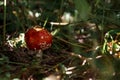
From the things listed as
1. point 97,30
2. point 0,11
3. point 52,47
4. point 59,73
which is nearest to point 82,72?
point 59,73

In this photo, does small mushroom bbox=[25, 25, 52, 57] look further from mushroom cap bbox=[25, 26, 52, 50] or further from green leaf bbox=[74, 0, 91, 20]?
green leaf bbox=[74, 0, 91, 20]

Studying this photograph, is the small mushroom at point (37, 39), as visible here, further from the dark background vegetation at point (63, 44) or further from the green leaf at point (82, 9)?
the green leaf at point (82, 9)

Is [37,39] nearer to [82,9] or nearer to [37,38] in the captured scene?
[37,38]

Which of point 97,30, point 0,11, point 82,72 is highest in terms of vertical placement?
point 0,11

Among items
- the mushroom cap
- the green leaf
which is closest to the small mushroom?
the mushroom cap

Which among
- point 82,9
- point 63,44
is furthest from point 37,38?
point 82,9

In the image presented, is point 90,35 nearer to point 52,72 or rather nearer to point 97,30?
point 97,30

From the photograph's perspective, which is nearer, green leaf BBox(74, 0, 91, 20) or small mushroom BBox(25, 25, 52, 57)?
green leaf BBox(74, 0, 91, 20)
